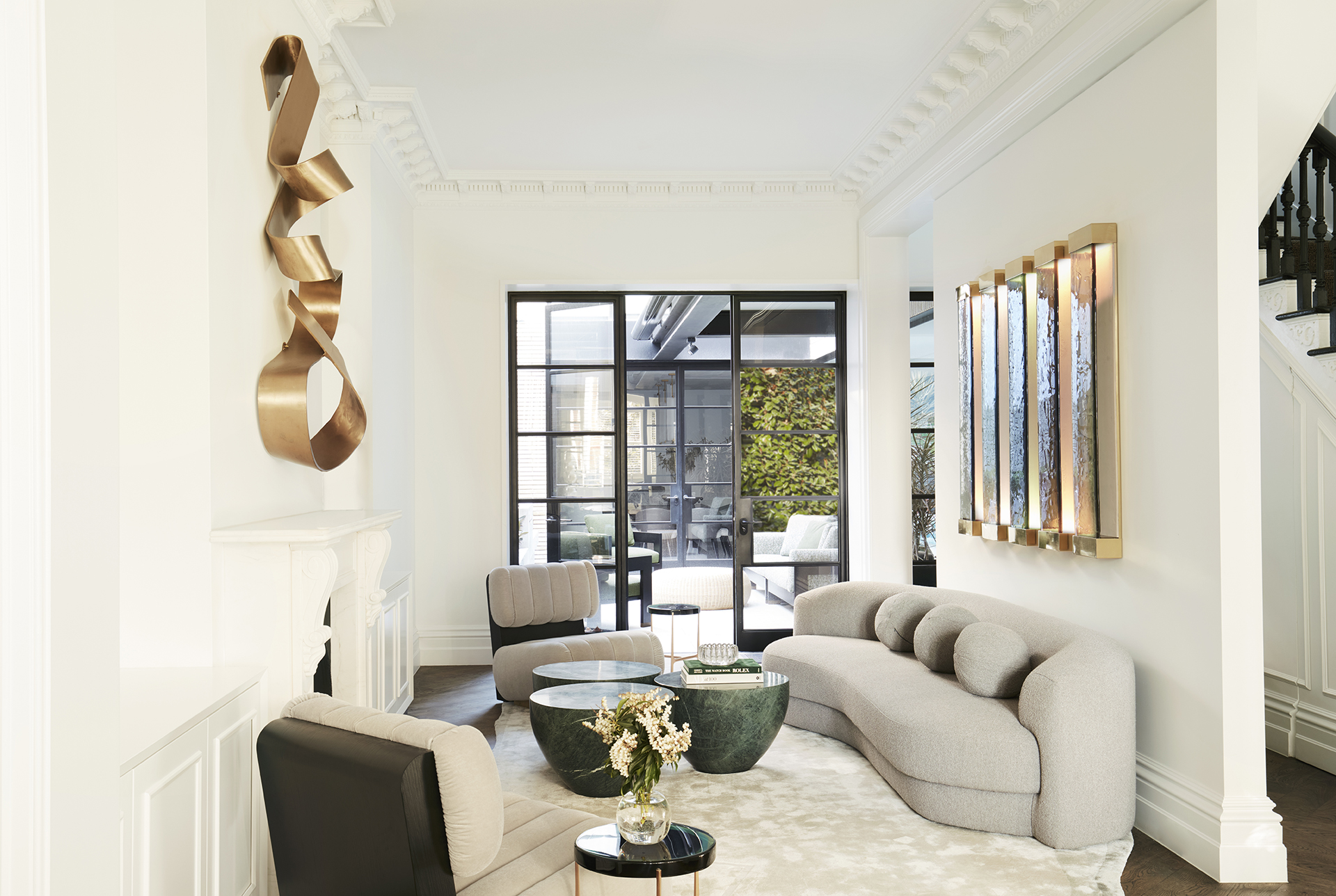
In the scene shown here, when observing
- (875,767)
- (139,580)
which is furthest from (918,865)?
(139,580)

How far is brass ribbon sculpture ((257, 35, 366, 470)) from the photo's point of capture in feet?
9.49

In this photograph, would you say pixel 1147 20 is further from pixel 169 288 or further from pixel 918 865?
pixel 169 288

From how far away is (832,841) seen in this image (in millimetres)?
3154

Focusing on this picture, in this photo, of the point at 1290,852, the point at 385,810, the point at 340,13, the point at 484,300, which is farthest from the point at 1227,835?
the point at 484,300

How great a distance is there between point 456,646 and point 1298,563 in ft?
16.3

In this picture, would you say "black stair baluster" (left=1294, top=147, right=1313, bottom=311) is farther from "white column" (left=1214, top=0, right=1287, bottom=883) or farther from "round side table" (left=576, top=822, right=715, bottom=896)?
"round side table" (left=576, top=822, right=715, bottom=896)

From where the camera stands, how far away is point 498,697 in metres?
5.13

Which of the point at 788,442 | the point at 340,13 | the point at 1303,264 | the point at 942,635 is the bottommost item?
the point at 942,635

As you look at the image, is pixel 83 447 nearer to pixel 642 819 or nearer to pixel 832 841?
pixel 642 819

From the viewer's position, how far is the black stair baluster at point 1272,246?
4242 millimetres

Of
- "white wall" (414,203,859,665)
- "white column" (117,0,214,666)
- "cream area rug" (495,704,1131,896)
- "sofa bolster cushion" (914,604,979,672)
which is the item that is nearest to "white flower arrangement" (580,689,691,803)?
"cream area rug" (495,704,1131,896)

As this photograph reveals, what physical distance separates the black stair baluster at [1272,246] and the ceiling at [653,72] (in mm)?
1850

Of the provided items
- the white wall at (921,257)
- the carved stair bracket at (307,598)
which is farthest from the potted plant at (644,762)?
the white wall at (921,257)

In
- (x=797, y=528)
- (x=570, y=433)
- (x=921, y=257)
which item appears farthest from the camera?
(x=921, y=257)
